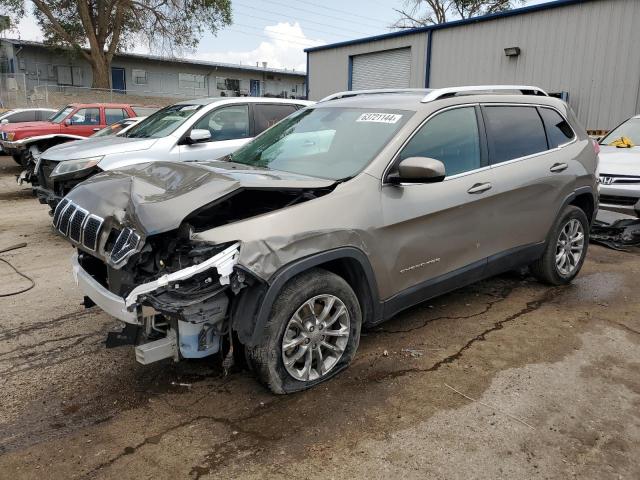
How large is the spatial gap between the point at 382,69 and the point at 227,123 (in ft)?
38.6

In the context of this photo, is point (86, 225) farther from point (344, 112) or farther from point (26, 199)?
point (26, 199)

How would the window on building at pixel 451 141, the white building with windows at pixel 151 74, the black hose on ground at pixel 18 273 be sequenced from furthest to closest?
1. the white building with windows at pixel 151 74
2. the black hose on ground at pixel 18 273
3. the window on building at pixel 451 141

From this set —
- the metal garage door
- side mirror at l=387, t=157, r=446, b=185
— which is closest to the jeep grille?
side mirror at l=387, t=157, r=446, b=185

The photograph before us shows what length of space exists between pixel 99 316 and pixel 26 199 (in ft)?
25.3

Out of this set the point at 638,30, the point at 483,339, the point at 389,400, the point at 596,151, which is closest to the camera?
the point at 389,400

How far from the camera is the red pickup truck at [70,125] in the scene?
1337 cm

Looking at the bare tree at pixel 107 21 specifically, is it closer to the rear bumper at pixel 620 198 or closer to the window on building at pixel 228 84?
the window on building at pixel 228 84

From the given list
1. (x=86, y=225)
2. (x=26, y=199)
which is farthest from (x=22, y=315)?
(x=26, y=199)

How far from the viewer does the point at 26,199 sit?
35.3 ft

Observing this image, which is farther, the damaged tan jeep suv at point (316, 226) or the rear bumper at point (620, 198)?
the rear bumper at point (620, 198)

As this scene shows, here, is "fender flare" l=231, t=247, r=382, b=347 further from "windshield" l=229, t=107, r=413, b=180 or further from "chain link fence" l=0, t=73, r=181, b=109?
"chain link fence" l=0, t=73, r=181, b=109

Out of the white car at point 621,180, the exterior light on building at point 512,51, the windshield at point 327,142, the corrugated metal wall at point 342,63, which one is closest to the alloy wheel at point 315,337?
the windshield at point 327,142

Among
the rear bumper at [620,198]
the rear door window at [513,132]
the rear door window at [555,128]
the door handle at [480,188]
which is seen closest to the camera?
the door handle at [480,188]

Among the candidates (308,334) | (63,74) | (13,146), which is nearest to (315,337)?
(308,334)
